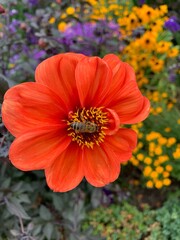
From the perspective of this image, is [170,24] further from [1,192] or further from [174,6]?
[1,192]

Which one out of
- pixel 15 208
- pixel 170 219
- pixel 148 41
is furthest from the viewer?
pixel 148 41

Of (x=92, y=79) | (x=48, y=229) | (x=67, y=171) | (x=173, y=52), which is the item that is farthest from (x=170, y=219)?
(x=92, y=79)

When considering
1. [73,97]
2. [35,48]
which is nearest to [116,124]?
[73,97]

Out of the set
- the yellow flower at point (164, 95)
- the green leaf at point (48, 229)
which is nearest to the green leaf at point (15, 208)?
the green leaf at point (48, 229)

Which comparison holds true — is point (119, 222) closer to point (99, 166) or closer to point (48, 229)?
point (48, 229)

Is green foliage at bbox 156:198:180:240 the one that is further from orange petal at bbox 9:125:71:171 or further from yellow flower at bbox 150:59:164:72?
orange petal at bbox 9:125:71:171

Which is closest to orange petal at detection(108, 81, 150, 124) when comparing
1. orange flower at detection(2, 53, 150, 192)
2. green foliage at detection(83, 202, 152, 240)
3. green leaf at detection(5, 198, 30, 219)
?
orange flower at detection(2, 53, 150, 192)

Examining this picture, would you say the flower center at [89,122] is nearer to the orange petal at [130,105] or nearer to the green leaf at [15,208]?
the orange petal at [130,105]
